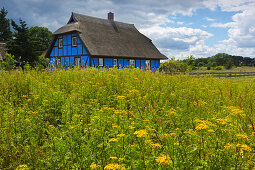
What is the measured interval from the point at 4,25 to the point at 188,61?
49054mm

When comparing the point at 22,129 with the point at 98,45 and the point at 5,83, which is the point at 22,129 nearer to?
the point at 5,83

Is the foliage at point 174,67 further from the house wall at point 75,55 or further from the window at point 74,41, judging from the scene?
the window at point 74,41

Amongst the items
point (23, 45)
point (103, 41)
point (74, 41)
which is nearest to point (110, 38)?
point (103, 41)

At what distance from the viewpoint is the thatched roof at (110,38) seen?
2338 centimetres

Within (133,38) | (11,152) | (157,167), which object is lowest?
(11,152)

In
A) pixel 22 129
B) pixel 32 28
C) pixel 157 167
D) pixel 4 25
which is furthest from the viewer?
pixel 32 28

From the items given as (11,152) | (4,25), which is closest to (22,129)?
(11,152)

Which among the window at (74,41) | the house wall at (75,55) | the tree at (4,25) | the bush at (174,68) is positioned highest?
the tree at (4,25)

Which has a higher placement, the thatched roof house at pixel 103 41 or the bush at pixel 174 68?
→ the thatched roof house at pixel 103 41

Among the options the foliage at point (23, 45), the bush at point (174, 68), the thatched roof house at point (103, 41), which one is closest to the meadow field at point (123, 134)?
the bush at point (174, 68)

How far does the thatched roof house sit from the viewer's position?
906 inches

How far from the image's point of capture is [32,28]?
60062 mm

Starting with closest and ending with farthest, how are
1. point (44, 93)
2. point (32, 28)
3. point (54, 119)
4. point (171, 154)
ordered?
point (171, 154) < point (54, 119) < point (44, 93) < point (32, 28)

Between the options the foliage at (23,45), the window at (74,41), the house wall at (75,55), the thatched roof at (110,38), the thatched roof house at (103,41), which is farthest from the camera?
the foliage at (23,45)
